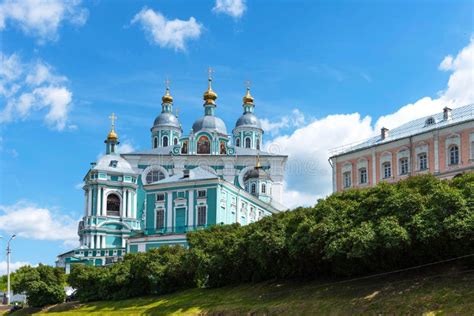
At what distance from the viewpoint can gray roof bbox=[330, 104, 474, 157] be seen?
4381cm

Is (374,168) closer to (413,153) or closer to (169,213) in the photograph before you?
(413,153)

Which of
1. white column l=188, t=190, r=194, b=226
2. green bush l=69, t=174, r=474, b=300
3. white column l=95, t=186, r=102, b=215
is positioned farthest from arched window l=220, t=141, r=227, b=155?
green bush l=69, t=174, r=474, b=300

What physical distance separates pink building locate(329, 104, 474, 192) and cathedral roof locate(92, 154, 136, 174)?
3268 cm

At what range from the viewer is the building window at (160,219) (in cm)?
6329

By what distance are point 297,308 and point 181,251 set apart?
684 inches

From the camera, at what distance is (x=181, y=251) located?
46.3 metres

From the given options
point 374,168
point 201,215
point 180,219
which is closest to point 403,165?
point 374,168

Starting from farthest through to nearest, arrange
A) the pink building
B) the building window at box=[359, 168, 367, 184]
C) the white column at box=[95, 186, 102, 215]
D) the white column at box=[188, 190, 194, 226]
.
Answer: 1. the white column at box=[95, 186, 102, 215]
2. the white column at box=[188, 190, 194, 226]
3. the building window at box=[359, 168, 367, 184]
4. the pink building

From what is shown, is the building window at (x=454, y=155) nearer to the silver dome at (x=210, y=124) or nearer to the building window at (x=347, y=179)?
the building window at (x=347, y=179)

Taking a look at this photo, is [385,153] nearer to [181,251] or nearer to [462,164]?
[462,164]

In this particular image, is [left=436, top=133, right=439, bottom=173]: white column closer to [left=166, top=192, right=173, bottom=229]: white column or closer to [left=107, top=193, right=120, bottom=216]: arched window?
[left=166, top=192, right=173, bottom=229]: white column

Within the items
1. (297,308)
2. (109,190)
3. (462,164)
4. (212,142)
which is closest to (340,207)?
(297,308)

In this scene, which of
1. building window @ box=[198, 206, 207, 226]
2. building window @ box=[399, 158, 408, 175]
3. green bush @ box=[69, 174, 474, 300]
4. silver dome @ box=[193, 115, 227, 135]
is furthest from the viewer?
silver dome @ box=[193, 115, 227, 135]

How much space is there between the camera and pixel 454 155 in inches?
1698
